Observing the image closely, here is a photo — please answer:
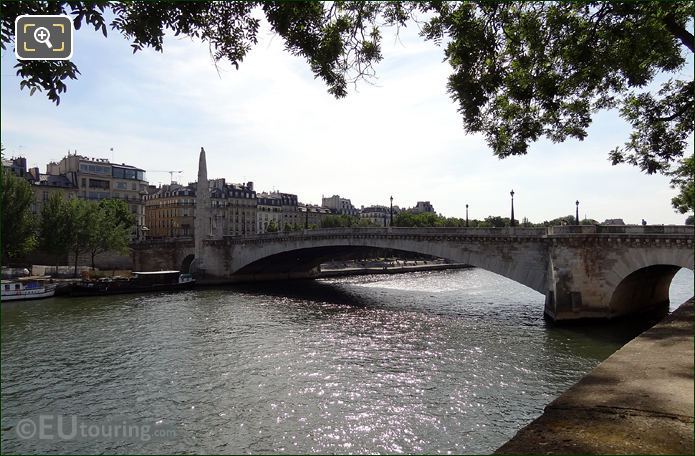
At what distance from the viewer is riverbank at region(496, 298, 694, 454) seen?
5441mm

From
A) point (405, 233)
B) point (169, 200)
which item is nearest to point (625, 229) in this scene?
point (405, 233)

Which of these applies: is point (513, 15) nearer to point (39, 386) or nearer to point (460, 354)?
point (460, 354)

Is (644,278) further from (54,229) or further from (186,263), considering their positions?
(186,263)

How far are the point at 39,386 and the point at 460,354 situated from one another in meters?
17.0

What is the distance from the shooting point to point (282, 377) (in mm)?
18672

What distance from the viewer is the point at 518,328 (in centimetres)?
2888

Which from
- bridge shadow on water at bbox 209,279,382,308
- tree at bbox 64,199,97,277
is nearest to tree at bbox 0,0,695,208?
bridge shadow on water at bbox 209,279,382,308

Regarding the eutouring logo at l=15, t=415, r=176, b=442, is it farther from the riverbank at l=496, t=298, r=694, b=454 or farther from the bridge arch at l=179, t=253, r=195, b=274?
the bridge arch at l=179, t=253, r=195, b=274

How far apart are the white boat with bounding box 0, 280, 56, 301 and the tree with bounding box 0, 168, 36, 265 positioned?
4.57m

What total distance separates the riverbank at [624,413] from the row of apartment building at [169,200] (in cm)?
5780

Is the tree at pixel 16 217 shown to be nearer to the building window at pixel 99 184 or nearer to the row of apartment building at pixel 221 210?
the building window at pixel 99 184

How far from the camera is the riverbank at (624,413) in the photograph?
17.9 feet

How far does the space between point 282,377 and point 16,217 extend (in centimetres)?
3815

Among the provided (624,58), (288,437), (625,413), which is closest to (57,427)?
(288,437)
